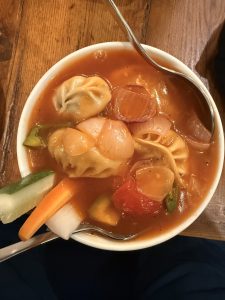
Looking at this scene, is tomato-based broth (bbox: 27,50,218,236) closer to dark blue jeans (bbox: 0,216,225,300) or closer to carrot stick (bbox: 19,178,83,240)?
carrot stick (bbox: 19,178,83,240)

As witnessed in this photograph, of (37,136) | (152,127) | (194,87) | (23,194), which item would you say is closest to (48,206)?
(23,194)

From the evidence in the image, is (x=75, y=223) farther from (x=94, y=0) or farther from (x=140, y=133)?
(x=94, y=0)

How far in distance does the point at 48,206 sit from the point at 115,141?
180mm

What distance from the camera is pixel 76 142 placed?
85 cm

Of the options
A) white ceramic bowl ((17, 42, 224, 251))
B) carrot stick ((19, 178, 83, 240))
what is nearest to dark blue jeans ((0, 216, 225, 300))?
white ceramic bowl ((17, 42, 224, 251))

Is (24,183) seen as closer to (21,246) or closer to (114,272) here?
(21,246)

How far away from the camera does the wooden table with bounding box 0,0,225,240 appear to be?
3.43 feet

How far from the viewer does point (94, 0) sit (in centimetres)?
107

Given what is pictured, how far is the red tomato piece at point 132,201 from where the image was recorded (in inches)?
33.8

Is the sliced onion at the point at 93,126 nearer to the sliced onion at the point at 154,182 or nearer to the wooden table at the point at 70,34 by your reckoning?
the sliced onion at the point at 154,182

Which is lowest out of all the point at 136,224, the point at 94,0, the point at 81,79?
the point at 136,224

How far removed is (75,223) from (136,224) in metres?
0.13

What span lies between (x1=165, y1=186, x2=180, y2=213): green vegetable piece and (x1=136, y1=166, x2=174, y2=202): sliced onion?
0.01 m

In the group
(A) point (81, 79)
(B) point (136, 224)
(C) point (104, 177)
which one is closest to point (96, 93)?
(A) point (81, 79)
